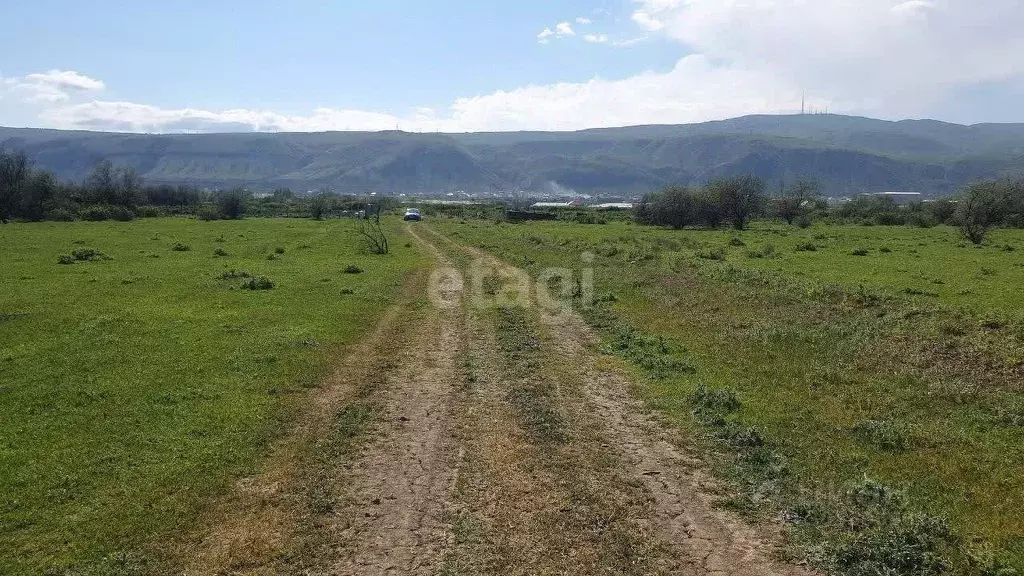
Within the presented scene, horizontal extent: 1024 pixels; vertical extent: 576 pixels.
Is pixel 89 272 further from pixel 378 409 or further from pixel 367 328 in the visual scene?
pixel 378 409

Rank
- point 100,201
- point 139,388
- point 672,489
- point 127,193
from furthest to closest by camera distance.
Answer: point 127,193 → point 100,201 → point 139,388 → point 672,489

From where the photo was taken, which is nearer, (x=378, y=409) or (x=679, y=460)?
(x=679, y=460)

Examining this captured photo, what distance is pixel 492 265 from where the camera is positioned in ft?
125

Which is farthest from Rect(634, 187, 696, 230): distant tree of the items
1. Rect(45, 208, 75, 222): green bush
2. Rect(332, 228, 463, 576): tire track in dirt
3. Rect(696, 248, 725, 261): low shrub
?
Rect(45, 208, 75, 222): green bush

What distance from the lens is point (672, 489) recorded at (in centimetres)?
920

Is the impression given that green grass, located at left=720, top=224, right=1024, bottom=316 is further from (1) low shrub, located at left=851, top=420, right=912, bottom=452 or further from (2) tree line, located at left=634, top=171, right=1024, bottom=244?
(1) low shrub, located at left=851, top=420, right=912, bottom=452

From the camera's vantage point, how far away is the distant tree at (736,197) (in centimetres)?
8200

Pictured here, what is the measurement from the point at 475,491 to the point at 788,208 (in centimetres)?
9450

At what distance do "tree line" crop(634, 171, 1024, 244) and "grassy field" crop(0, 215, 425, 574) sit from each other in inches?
2202

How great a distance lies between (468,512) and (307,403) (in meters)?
6.00

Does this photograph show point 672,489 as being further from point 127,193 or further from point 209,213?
point 127,193

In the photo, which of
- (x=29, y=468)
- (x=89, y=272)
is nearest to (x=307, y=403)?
(x=29, y=468)

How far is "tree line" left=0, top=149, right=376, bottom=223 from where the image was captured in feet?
291

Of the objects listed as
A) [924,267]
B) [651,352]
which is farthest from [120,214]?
[924,267]
